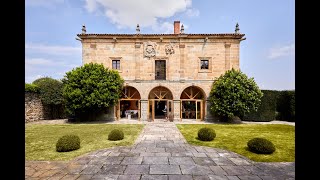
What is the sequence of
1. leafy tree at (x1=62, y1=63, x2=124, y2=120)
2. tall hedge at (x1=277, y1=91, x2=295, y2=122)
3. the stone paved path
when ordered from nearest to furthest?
1. the stone paved path
2. leafy tree at (x1=62, y1=63, x2=124, y2=120)
3. tall hedge at (x1=277, y1=91, x2=295, y2=122)

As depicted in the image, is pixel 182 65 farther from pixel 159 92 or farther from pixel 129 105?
pixel 129 105

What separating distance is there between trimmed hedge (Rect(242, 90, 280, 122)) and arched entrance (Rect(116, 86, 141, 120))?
38.3 ft

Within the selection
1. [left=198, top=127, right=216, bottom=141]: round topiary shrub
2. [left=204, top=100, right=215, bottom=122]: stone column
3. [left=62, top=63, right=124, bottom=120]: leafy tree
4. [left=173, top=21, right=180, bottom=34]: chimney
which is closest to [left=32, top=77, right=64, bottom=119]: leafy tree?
[left=62, top=63, right=124, bottom=120]: leafy tree

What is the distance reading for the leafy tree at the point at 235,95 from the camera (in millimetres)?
15875

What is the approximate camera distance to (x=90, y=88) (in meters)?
16.1

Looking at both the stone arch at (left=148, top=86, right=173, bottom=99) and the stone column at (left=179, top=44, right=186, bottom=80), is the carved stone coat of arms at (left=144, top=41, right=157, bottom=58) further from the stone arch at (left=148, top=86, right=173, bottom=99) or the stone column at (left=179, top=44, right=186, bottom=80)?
the stone arch at (left=148, top=86, right=173, bottom=99)

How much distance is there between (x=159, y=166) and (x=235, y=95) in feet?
39.1

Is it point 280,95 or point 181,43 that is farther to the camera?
point 280,95

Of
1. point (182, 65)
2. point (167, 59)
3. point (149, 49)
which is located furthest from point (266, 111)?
point (149, 49)

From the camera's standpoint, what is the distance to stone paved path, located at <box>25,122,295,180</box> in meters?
5.50

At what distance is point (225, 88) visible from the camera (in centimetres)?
1631

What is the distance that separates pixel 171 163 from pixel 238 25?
54.0ft
